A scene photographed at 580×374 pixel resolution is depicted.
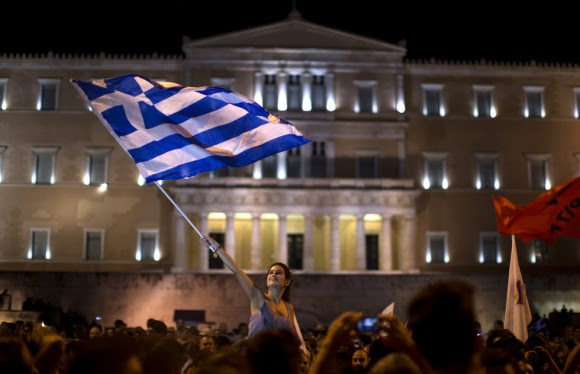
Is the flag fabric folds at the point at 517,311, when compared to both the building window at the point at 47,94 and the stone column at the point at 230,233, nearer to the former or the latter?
the stone column at the point at 230,233

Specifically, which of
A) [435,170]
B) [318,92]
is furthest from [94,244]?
[435,170]

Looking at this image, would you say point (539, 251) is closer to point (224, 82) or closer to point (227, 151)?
point (224, 82)

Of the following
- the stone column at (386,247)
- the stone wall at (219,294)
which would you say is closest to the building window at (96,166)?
the stone wall at (219,294)

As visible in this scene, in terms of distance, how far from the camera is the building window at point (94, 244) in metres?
40.5

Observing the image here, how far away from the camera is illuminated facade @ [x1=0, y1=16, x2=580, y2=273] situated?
4022 cm

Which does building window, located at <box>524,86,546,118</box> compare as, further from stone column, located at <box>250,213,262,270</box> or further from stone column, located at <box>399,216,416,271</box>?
stone column, located at <box>250,213,262,270</box>

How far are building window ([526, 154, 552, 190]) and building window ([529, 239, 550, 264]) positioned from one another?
3317 millimetres

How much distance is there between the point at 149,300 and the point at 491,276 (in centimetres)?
1414

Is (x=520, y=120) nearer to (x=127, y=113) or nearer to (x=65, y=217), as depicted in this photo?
(x=65, y=217)

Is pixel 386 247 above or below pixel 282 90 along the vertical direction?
below

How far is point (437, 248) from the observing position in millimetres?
41219

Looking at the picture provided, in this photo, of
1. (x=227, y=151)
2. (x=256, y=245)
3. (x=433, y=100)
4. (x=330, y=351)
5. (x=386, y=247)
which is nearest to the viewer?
(x=330, y=351)

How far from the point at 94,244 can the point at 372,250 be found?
14.3 metres

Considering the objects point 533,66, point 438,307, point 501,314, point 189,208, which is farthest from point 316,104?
point 438,307
